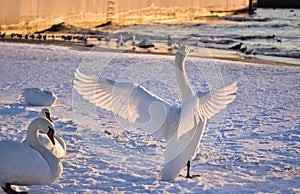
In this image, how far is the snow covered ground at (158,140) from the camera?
5309 millimetres

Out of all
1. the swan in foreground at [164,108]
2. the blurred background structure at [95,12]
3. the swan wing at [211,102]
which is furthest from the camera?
the blurred background structure at [95,12]

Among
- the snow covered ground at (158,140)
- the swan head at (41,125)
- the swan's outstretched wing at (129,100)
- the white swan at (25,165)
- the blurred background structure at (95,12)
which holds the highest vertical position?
the blurred background structure at (95,12)

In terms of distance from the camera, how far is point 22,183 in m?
4.56

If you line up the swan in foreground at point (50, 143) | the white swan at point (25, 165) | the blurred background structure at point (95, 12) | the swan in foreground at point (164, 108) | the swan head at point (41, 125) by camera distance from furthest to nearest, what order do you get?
1. the blurred background structure at point (95, 12)
2. the swan in foreground at point (50, 143)
3. the swan in foreground at point (164, 108)
4. the swan head at point (41, 125)
5. the white swan at point (25, 165)

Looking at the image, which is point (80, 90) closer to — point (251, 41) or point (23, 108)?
point (23, 108)

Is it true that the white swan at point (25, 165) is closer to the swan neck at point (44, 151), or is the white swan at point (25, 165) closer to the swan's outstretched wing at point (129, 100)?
the swan neck at point (44, 151)

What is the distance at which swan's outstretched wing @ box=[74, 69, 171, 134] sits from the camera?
17.4 feet

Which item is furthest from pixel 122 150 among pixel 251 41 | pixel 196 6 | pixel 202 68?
pixel 196 6

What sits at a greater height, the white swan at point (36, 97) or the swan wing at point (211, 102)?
the swan wing at point (211, 102)

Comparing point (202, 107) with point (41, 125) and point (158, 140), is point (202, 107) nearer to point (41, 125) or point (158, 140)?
point (41, 125)

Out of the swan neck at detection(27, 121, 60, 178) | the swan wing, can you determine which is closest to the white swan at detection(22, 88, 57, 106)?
the swan neck at detection(27, 121, 60, 178)

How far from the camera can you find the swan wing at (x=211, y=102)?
4.96 meters

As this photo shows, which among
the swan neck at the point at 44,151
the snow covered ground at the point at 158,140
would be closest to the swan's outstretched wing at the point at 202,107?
the snow covered ground at the point at 158,140

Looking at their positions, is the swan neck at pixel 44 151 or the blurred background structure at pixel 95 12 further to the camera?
the blurred background structure at pixel 95 12
